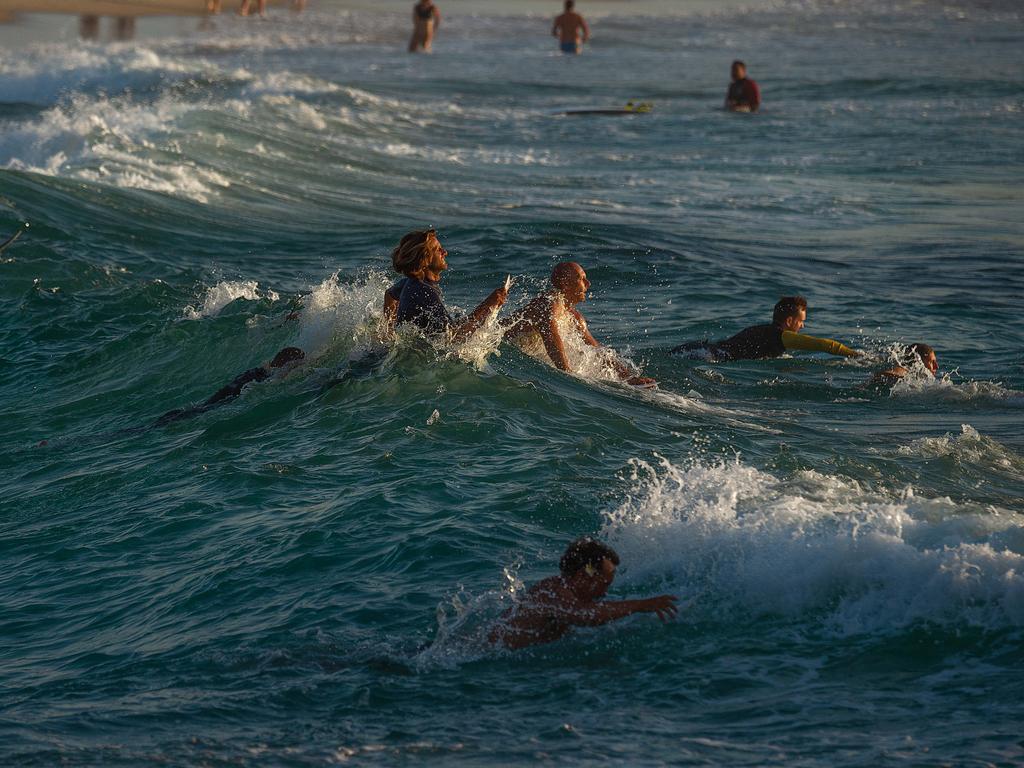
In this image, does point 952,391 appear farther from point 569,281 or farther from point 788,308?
point 569,281

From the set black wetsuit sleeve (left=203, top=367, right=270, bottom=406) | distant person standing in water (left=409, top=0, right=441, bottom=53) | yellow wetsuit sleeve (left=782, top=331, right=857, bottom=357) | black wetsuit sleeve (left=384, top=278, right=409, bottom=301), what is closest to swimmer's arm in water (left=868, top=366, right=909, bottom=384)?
yellow wetsuit sleeve (left=782, top=331, right=857, bottom=357)

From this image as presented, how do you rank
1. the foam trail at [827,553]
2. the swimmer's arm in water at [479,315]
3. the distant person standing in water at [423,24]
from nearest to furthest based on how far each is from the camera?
the foam trail at [827,553] < the swimmer's arm in water at [479,315] < the distant person standing in water at [423,24]

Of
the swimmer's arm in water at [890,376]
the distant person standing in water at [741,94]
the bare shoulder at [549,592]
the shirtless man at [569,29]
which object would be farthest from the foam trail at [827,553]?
the shirtless man at [569,29]

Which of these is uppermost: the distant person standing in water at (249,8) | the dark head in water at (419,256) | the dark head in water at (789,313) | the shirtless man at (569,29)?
the distant person standing in water at (249,8)

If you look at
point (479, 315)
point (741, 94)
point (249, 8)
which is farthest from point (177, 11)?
point (479, 315)

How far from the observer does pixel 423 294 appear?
10641 mm

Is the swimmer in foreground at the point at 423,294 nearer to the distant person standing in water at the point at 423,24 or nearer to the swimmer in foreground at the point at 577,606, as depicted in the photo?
the swimmer in foreground at the point at 577,606

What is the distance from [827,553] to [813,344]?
5.48 m

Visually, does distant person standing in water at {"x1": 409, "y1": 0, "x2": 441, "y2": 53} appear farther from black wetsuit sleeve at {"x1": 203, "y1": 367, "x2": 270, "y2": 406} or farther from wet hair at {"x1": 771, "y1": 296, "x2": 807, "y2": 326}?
black wetsuit sleeve at {"x1": 203, "y1": 367, "x2": 270, "y2": 406}

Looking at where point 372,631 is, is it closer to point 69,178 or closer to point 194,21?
point 69,178

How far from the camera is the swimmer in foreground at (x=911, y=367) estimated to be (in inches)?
478

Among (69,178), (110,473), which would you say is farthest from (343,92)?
(110,473)

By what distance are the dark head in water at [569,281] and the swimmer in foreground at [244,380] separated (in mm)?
2094

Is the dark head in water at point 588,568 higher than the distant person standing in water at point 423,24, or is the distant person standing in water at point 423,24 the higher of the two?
the distant person standing in water at point 423,24
